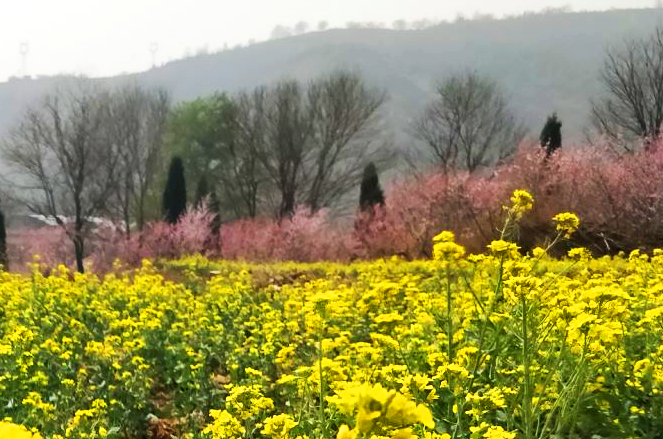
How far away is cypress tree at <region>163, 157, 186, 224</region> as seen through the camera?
25234mm

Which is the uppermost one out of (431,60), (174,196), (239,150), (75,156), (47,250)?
(431,60)

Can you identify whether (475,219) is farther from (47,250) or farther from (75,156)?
(47,250)

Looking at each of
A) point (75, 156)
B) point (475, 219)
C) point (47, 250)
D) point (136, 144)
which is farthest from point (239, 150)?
point (475, 219)

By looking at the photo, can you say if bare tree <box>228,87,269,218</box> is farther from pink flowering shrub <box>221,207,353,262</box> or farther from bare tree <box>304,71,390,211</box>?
pink flowering shrub <box>221,207,353,262</box>

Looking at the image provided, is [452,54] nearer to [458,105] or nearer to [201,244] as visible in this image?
[458,105]

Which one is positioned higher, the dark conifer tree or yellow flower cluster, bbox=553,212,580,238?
yellow flower cluster, bbox=553,212,580,238

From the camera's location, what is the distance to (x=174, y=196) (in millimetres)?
25453

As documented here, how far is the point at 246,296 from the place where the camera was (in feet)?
28.1

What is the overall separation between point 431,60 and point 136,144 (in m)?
116

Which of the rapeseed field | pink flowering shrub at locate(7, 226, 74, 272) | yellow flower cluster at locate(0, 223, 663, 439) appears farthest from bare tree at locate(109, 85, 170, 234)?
the rapeseed field

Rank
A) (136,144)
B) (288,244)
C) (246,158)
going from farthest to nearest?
(136,144) < (246,158) < (288,244)

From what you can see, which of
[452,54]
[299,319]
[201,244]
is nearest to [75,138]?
[201,244]

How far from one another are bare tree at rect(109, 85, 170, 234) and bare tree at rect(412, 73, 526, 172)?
17848mm

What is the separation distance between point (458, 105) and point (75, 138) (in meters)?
25.2
